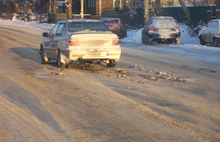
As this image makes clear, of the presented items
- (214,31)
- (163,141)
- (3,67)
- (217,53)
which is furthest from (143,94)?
(214,31)

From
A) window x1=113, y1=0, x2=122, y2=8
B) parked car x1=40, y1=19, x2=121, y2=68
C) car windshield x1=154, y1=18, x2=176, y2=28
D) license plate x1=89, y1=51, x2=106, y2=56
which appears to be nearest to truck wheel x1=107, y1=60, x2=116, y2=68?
parked car x1=40, y1=19, x2=121, y2=68

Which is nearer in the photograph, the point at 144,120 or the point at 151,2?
the point at 144,120

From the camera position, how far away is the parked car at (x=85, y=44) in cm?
1167

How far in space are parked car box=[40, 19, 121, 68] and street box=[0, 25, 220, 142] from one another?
41 centimetres

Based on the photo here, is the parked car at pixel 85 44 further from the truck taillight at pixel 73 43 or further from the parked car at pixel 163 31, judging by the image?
Answer: the parked car at pixel 163 31

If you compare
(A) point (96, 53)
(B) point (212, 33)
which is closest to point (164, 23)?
(B) point (212, 33)

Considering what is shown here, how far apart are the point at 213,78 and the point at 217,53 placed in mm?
6780

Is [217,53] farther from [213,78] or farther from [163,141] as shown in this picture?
[163,141]

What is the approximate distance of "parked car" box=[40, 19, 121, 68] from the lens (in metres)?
11.7

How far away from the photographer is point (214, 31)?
21391 millimetres

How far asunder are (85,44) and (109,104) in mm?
4588

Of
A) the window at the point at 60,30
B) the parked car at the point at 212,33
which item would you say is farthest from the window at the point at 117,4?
the window at the point at 60,30

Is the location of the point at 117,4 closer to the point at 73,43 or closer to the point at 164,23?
the point at 164,23

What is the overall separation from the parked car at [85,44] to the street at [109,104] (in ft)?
1.34
